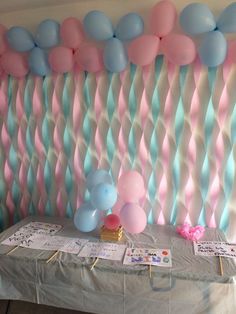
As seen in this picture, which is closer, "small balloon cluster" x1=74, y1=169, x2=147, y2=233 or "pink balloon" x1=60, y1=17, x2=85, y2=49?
"small balloon cluster" x1=74, y1=169, x2=147, y2=233

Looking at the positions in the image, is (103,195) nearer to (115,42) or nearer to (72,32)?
(115,42)

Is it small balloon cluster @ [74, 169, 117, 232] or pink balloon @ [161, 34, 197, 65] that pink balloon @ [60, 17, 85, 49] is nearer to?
pink balloon @ [161, 34, 197, 65]

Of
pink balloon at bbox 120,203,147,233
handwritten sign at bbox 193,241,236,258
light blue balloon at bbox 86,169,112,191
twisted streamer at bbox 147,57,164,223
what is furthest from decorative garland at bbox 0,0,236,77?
handwritten sign at bbox 193,241,236,258

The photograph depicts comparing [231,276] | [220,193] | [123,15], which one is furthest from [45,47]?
[231,276]

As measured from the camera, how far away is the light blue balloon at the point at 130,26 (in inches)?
63.7

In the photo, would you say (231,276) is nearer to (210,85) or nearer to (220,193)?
(220,193)

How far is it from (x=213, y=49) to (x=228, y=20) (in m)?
0.18

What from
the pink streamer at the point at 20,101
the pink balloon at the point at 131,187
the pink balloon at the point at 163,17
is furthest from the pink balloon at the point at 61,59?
the pink balloon at the point at 131,187

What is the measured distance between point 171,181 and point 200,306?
79 cm

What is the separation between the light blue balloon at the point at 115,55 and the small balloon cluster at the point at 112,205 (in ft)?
2.35

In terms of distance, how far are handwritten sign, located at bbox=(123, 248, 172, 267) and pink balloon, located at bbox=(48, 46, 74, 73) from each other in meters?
1.32

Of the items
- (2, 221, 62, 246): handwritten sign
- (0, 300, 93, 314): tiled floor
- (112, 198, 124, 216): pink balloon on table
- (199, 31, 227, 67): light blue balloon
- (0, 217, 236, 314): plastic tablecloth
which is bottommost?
(0, 300, 93, 314): tiled floor

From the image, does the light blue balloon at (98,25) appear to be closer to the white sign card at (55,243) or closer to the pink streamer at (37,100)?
the pink streamer at (37,100)

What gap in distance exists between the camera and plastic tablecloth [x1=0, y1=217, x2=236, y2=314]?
1.31 m
